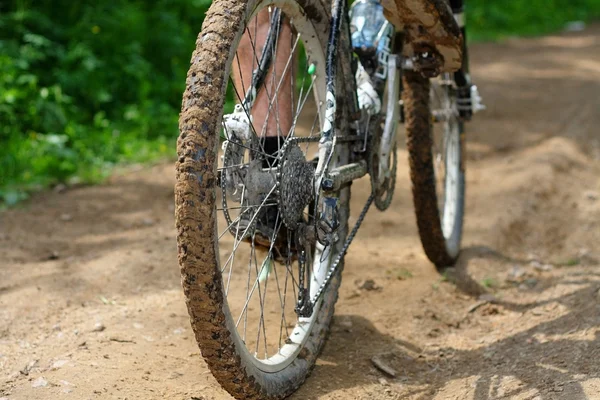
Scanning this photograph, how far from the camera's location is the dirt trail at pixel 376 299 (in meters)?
2.65

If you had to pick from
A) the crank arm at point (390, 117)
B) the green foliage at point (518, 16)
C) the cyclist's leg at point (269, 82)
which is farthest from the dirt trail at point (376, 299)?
the green foliage at point (518, 16)

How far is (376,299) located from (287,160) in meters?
1.34

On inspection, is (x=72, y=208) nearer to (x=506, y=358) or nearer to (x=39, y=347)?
(x=39, y=347)

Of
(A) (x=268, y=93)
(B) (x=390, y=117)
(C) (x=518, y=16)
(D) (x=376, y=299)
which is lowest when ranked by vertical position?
(D) (x=376, y=299)

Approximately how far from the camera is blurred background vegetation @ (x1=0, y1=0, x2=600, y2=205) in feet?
17.6

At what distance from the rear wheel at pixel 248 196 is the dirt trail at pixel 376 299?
0.80 feet

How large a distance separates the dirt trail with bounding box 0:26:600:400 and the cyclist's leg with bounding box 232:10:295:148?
0.84 meters

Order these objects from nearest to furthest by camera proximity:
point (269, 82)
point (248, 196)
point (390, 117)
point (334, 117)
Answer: point (248, 196) < point (334, 117) < point (269, 82) < point (390, 117)

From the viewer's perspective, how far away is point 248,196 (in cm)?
236

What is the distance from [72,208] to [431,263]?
2.08 metres

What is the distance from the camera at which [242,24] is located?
215cm

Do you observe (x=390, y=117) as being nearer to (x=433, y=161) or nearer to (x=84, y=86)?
(x=433, y=161)

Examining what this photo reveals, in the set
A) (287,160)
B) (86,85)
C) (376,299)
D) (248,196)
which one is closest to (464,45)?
(376,299)

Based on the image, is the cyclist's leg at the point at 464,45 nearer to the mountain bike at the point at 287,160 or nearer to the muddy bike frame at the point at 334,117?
the mountain bike at the point at 287,160
